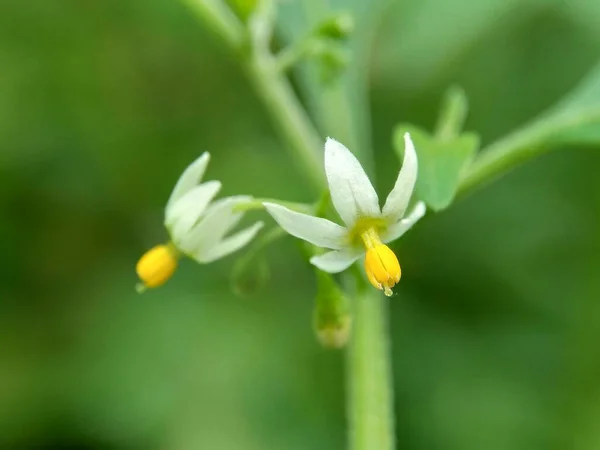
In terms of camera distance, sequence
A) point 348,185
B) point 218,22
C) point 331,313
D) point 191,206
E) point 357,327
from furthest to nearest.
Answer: point 218,22 → point 357,327 → point 331,313 → point 191,206 → point 348,185

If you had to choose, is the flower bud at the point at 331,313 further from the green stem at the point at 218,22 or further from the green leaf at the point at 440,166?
the green stem at the point at 218,22

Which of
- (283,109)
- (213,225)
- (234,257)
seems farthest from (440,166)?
(234,257)

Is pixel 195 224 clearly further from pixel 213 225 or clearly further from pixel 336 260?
pixel 336 260

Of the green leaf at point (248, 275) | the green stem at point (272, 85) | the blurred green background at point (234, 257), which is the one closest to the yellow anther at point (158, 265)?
the green leaf at point (248, 275)

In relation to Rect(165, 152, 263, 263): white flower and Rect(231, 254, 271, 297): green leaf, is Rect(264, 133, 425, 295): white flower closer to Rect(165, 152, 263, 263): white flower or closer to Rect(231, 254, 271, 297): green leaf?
Rect(165, 152, 263, 263): white flower

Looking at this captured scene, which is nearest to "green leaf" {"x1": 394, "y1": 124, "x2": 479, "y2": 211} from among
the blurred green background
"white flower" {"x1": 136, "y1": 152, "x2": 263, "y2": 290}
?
"white flower" {"x1": 136, "y1": 152, "x2": 263, "y2": 290}

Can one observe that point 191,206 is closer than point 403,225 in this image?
No
